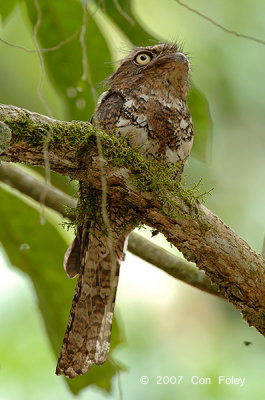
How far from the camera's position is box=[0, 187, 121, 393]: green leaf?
116 inches

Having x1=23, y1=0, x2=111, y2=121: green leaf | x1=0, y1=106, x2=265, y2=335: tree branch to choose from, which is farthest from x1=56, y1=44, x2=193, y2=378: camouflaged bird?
x1=0, y1=106, x2=265, y2=335: tree branch

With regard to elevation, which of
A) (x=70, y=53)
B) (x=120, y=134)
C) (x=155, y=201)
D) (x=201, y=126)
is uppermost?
(x=70, y=53)

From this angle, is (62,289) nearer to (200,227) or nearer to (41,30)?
(200,227)

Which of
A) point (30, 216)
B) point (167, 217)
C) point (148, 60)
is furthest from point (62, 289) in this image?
point (148, 60)

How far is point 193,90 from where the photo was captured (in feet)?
9.64

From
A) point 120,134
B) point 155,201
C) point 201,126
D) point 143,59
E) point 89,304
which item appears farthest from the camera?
point 143,59

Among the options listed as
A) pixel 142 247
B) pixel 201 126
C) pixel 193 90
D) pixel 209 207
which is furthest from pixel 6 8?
pixel 209 207

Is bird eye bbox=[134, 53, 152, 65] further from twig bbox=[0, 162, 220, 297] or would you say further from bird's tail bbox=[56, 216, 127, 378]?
bird's tail bbox=[56, 216, 127, 378]

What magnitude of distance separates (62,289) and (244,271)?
3.23 feet

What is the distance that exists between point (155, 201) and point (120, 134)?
1.55ft

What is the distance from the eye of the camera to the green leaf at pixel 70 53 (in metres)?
2.95

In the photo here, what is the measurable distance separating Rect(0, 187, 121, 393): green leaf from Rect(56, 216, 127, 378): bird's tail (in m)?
0.07

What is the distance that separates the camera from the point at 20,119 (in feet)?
7.02

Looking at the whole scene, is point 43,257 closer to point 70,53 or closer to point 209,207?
point 70,53
